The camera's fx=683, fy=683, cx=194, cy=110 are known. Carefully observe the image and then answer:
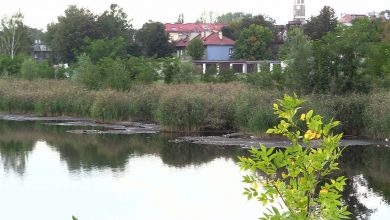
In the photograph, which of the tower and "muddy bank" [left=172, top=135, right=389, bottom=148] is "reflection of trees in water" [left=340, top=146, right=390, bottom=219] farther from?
the tower

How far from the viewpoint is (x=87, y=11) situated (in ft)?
253

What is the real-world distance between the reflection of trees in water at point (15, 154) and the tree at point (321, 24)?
4273cm

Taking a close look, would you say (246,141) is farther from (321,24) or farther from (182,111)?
(321,24)

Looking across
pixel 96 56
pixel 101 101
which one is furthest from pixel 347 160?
pixel 96 56

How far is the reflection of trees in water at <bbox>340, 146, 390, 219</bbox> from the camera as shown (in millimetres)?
16922

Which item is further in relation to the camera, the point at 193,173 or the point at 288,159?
the point at 193,173

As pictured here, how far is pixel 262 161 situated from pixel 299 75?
26456 mm

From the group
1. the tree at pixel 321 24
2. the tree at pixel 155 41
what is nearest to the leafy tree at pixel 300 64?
the tree at pixel 321 24

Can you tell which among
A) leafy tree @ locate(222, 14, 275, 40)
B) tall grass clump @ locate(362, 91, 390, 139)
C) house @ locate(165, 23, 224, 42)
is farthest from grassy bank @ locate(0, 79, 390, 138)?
house @ locate(165, 23, 224, 42)

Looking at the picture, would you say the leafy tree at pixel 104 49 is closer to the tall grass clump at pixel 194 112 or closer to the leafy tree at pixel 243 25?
the leafy tree at pixel 243 25

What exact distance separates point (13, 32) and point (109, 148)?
5291 cm

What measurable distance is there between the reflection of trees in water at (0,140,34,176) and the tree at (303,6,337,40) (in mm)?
42727

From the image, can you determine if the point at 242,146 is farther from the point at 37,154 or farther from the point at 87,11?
the point at 87,11

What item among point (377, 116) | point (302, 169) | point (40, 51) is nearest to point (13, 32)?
point (40, 51)
